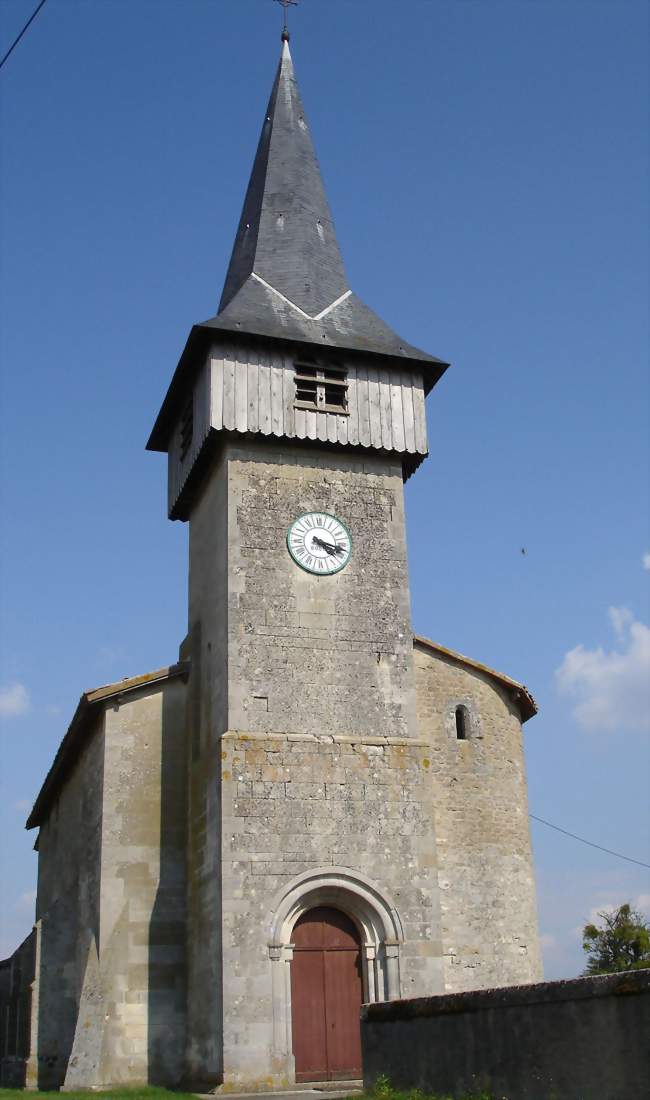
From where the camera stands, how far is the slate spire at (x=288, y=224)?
20.0 m

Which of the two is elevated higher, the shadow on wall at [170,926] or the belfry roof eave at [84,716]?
the belfry roof eave at [84,716]

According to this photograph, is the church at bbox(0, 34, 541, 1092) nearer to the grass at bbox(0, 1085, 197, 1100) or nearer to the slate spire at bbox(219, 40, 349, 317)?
the slate spire at bbox(219, 40, 349, 317)

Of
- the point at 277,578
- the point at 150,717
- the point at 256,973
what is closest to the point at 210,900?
the point at 256,973

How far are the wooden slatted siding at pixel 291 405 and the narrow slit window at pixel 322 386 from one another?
0.33ft

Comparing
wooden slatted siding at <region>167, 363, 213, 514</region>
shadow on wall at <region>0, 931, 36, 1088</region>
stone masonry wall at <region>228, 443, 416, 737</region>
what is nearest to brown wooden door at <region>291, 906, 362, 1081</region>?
stone masonry wall at <region>228, 443, 416, 737</region>

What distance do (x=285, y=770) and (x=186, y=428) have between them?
6.96 metres

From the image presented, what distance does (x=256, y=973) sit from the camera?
14844 millimetres

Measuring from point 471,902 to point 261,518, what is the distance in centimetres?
678

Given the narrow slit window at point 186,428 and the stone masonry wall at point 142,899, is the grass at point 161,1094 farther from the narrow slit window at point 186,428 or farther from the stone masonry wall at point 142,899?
the narrow slit window at point 186,428

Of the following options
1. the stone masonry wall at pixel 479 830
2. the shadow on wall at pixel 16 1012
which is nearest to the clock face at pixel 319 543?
the stone masonry wall at pixel 479 830

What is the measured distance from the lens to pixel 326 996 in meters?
15.5

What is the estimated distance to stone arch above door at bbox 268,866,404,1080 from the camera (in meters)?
15.1

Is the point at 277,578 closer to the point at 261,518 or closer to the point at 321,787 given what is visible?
the point at 261,518

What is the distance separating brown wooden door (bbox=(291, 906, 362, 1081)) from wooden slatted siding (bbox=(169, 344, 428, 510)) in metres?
7.27
